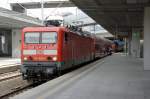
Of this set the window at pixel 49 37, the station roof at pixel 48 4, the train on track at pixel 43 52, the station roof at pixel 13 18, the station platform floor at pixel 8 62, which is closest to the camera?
the train on track at pixel 43 52

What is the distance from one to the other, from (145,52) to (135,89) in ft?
36.5

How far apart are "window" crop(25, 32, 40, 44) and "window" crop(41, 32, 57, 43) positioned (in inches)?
12.3

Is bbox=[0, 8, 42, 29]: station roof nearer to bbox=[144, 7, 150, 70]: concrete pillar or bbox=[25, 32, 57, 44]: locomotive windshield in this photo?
bbox=[144, 7, 150, 70]: concrete pillar

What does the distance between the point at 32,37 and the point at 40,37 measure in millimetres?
423

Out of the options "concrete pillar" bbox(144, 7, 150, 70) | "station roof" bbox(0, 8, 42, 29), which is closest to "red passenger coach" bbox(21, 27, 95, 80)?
"concrete pillar" bbox(144, 7, 150, 70)

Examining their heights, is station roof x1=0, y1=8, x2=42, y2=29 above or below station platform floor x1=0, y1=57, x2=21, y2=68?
above

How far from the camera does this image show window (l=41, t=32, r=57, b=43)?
67.5 ft

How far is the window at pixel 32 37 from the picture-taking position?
20891 millimetres

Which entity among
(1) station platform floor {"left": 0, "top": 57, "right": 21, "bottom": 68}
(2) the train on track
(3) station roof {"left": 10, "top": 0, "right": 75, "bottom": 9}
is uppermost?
(3) station roof {"left": 10, "top": 0, "right": 75, "bottom": 9}

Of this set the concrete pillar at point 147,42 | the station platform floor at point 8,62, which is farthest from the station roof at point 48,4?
the concrete pillar at point 147,42

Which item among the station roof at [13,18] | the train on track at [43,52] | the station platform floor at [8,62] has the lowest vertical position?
the station platform floor at [8,62]

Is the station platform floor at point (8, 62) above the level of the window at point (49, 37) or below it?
below

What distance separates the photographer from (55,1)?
60344 mm

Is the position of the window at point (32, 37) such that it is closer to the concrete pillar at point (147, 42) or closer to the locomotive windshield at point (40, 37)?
the locomotive windshield at point (40, 37)
